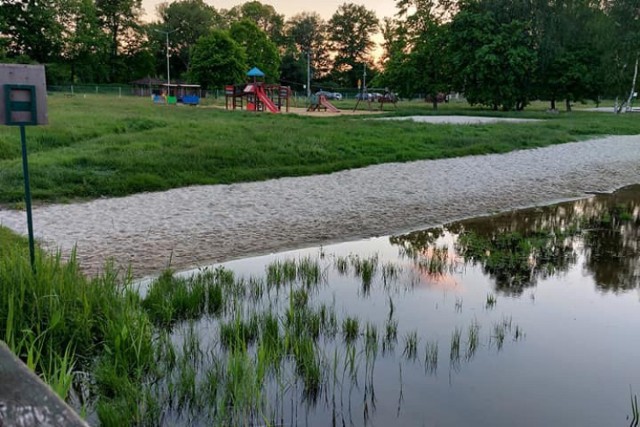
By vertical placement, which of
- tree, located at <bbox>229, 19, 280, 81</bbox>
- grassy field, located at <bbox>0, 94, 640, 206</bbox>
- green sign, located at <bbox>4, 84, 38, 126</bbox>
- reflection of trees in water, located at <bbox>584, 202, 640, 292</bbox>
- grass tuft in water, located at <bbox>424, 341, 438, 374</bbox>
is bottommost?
grass tuft in water, located at <bbox>424, 341, 438, 374</bbox>

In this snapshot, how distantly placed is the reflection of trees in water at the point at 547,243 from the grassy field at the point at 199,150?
5.54 m

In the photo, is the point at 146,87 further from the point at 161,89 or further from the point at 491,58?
the point at 491,58

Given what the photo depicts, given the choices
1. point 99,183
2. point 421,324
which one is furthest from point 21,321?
point 99,183

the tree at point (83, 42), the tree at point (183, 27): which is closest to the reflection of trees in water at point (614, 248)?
the tree at point (83, 42)

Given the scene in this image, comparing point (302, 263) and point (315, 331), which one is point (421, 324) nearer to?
point (315, 331)

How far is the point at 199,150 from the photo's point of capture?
1593cm

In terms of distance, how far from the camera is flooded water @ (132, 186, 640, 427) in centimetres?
459

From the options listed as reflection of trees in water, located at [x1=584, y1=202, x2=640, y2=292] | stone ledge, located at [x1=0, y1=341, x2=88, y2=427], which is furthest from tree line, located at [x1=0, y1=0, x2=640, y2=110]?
stone ledge, located at [x1=0, y1=341, x2=88, y2=427]

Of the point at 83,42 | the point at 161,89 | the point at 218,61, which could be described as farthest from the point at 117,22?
the point at 218,61

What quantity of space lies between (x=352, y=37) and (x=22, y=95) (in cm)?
10552

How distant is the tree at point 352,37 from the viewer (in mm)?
105688

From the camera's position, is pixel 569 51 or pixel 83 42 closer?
pixel 569 51

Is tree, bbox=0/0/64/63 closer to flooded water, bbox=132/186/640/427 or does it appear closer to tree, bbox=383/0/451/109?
tree, bbox=383/0/451/109

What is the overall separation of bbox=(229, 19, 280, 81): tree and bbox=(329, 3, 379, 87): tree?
25017 millimetres
